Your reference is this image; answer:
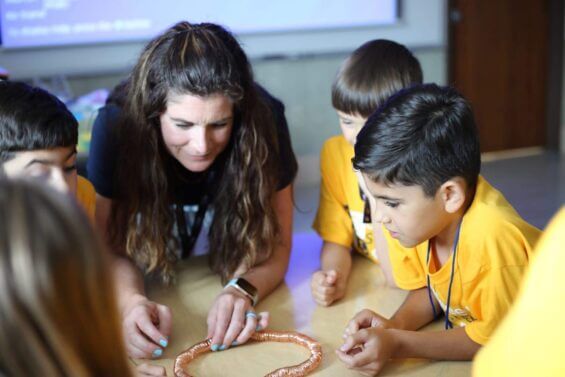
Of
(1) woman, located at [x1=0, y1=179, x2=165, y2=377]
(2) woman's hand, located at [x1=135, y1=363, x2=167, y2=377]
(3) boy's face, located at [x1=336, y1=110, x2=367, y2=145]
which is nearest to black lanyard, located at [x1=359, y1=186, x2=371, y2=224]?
(3) boy's face, located at [x1=336, y1=110, x2=367, y2=145]

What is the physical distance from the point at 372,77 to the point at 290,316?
0.62 m

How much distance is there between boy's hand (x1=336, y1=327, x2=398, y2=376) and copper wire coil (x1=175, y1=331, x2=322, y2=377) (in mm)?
47

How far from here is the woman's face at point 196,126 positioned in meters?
1.45

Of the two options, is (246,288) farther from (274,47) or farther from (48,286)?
(274,47)

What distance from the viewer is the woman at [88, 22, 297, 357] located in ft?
4.77

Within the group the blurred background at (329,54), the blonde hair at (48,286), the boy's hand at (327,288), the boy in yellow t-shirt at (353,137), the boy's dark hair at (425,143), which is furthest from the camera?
the blurred background at (329,54)

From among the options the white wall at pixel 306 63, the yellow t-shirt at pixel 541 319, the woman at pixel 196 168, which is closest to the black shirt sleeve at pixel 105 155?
the woman at pixel 196 168

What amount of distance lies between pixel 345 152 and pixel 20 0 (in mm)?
2904

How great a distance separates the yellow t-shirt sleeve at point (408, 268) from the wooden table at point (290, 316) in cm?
4

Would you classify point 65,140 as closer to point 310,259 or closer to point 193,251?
point 193,251

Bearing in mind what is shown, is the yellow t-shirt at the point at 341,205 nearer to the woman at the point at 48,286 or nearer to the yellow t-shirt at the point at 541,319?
the yellow t-shirt at the point at 541,319

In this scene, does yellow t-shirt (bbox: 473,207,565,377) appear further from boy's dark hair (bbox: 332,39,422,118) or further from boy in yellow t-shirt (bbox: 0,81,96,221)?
boy's dark hair (bbox: 332,39,422,118)

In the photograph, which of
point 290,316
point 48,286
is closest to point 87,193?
point 290,316

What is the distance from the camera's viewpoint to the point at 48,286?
0.60 meters
